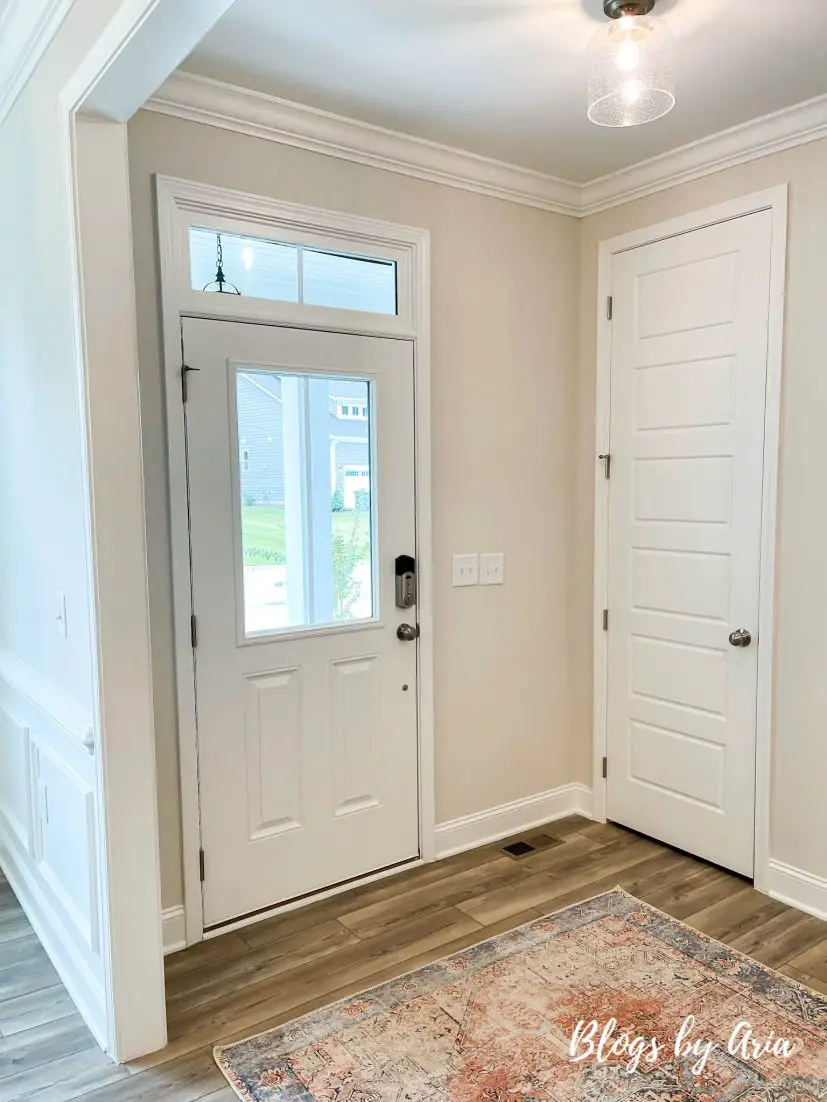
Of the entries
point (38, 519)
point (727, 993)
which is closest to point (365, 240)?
point (38, 519)

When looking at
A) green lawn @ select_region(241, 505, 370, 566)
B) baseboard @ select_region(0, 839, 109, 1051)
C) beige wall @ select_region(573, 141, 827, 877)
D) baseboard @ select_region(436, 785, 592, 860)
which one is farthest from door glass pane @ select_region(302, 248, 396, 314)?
baseboard @ select_region(0, 839, 109, 1051)

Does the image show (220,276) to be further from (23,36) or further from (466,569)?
(466,569)

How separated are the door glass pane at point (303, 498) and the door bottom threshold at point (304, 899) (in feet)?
3.18

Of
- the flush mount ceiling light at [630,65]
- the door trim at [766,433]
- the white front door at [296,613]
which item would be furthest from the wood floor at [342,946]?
the flush mount ceiling light at [630,65]

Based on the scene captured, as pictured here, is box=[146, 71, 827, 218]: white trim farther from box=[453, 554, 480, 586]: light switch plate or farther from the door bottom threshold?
the door bottom threshold

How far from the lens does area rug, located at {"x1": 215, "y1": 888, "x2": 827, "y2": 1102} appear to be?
1916mm

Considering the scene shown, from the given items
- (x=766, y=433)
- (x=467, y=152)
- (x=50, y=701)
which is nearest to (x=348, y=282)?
(x=467, y=152)

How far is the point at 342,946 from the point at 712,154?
9.95ft

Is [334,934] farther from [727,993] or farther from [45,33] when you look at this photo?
[45,33]

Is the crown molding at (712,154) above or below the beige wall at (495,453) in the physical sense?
above

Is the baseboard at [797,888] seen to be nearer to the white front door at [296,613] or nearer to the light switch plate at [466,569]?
the white front door at [296,613]

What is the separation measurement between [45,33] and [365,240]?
1144 millimetres

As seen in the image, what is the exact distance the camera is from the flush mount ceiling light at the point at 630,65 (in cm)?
190

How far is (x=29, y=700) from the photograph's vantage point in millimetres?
2568
